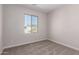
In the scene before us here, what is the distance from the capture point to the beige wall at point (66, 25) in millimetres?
2939

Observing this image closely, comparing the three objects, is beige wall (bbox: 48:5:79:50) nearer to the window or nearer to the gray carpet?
the gray carpet

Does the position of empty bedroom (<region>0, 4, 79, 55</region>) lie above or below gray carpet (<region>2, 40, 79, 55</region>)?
above

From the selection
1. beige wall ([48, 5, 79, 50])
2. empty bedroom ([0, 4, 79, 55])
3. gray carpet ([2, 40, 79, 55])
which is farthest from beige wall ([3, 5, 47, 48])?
beige wall ([48, 5, 79, 50])

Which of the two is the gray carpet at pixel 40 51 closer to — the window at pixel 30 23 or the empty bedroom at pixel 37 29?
the empty bedroom at pixel 37 29

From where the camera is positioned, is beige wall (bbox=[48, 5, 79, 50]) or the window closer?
beige wall (bbox=[48, 5, 79, 50])

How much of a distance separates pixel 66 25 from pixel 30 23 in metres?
2.21

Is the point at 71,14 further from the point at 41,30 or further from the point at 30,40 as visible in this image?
the point at 30,40

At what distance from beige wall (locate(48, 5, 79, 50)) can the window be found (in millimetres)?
1292

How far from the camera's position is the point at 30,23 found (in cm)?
420

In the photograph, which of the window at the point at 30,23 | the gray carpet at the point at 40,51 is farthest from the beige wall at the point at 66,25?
the window at the point at 30,23

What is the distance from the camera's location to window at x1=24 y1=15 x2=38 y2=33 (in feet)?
13.1

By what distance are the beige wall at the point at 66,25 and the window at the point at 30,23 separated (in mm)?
1292

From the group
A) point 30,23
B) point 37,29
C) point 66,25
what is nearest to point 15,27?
point 30,23
